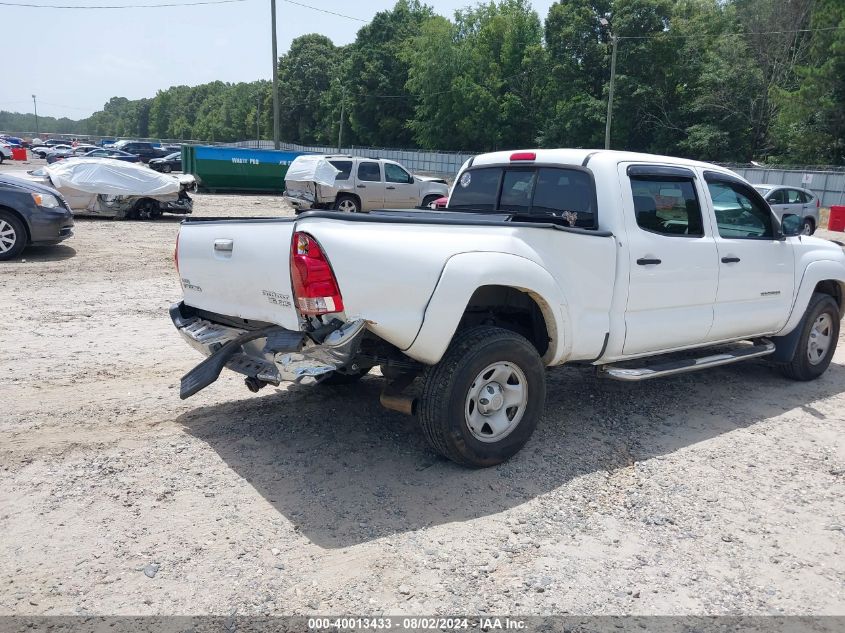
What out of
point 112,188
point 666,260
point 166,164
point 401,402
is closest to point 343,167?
point 112,188

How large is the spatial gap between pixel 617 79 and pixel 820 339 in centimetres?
5022

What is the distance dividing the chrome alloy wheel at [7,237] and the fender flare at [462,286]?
31.7ft

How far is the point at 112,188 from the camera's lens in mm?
17219

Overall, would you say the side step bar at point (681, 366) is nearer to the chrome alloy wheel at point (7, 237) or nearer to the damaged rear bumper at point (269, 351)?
the damaged rear bumper at point (269, 351)

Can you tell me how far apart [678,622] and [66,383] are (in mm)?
4907

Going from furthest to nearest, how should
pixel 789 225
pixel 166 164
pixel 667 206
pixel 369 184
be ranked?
pixel 166 164 → pixel 369 184 → pixel 789 225 → pixel 667 206

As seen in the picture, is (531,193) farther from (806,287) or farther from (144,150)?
(144,150)

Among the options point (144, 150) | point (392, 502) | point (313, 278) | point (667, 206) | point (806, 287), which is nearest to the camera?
point (313, 278)

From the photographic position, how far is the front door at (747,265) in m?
5.69

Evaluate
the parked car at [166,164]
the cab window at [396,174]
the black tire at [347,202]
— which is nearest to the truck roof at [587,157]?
the black tire at [347,202]

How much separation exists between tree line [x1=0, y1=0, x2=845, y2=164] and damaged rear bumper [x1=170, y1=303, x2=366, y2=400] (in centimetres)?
4331

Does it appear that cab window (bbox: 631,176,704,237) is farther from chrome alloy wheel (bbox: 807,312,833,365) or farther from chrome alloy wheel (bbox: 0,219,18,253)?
chrome alloy wheel (bbox: 0,219,18,253)

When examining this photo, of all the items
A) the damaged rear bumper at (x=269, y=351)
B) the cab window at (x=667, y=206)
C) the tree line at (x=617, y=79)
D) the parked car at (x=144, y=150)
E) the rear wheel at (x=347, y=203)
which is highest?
the tree line at (x=617, y=79)

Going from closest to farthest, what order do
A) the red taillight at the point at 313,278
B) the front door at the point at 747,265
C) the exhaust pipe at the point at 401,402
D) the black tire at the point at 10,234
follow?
the red taillight at the point at 313,278
the exhaust pipe at the point at 401,402
the front door at the point at 747,265
the black tire at the point at 10,234
